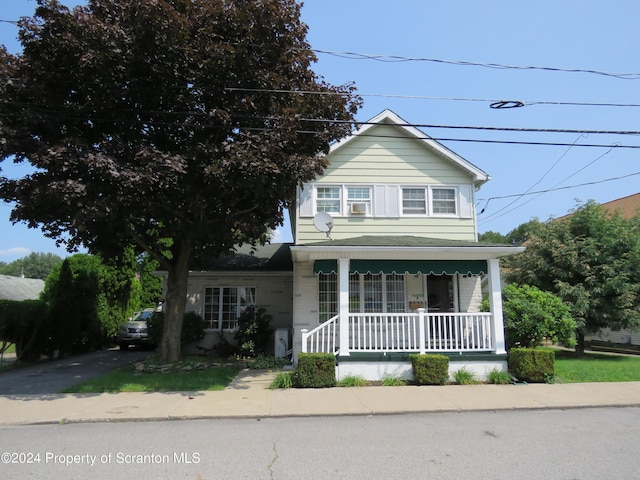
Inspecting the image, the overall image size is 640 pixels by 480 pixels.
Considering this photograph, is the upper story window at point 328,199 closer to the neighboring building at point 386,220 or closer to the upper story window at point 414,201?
the neighboring building at point 386,220

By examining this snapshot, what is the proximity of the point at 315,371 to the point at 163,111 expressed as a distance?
22.9 ft

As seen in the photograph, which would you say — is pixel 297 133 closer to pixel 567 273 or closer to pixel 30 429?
pixel 30 429

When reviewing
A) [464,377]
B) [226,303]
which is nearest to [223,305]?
[226,303]

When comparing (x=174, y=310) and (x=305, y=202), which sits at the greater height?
(x=305, y=202)

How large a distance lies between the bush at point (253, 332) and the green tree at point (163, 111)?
13.8 ft

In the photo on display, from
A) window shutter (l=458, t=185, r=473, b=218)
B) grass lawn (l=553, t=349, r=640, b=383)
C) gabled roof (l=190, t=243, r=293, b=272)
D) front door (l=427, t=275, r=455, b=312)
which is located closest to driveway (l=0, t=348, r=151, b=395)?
gabled roof (l=190, t=243, r=293, b=272)

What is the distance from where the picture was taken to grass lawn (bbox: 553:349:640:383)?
10497 millimetres

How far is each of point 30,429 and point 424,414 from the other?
264 inches

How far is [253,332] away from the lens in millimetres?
13852

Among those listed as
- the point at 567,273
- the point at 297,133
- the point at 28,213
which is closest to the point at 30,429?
the point at 28,213

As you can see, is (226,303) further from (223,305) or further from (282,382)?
(282,382)

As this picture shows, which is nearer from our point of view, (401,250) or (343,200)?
(401,250)

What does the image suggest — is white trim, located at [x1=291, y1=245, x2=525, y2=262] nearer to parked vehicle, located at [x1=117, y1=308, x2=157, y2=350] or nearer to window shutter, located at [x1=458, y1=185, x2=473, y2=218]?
window shutter, located at [x1=458, y1=185, x2=473, y2=218]

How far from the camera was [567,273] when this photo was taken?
14461mm
